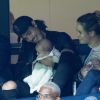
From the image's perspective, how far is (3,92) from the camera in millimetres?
3086

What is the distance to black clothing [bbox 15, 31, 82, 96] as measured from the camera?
130 inches

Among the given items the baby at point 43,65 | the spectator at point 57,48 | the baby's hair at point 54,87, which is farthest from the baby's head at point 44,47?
the baby's hair at point 54,87

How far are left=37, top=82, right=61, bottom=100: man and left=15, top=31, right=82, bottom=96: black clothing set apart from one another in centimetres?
17

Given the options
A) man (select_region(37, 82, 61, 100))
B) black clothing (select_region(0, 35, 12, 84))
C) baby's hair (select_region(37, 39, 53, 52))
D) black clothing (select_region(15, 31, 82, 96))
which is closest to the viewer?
man (select_region(37, 82, 61, 100))

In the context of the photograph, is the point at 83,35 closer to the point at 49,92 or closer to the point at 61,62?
the point at 61,62

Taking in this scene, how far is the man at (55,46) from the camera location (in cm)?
334

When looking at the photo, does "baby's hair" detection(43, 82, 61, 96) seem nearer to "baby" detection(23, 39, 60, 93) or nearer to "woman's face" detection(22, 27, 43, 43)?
"baby" detection(23, 39, 60, 93)

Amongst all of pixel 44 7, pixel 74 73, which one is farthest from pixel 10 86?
pixel 44 7

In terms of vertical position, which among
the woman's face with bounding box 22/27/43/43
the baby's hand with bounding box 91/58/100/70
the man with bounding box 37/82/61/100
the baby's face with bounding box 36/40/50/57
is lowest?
the man with bounding box 37/82/61/100

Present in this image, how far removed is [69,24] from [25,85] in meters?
2.03

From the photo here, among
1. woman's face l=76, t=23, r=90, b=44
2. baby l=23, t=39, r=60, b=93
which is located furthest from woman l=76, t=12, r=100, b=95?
baby l=23, t=39, r=60, b=93

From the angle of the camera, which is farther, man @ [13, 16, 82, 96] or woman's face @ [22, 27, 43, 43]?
woman's face @ [22, 27, 43, 43]

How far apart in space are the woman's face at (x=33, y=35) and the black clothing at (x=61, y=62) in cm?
6

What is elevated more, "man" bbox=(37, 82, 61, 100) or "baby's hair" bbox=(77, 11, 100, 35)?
"baby's hair" bbox=(77, 11, 100, 35)
